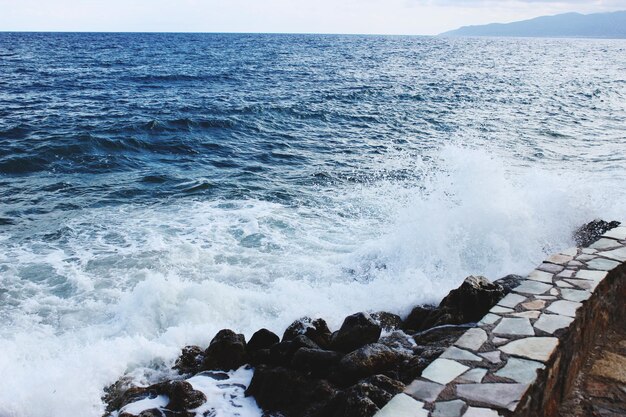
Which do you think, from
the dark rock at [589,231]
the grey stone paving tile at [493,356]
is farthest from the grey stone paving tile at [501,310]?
the dark rock at [589,231]

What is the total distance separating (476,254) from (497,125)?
12324 mm

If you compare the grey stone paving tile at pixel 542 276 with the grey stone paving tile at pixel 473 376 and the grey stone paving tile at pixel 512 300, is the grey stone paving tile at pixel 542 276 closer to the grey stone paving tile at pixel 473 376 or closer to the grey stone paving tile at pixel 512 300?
the grey stone paving tile at pixel 512 300

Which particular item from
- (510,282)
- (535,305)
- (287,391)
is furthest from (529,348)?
(510,282)

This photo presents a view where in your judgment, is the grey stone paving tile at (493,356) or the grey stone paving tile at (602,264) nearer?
the grey stone paving tile at (493,356)

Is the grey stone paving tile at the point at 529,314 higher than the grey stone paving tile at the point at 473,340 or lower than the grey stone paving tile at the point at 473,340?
higher

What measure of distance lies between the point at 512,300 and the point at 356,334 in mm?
1635

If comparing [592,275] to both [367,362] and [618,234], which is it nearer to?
[618,234]

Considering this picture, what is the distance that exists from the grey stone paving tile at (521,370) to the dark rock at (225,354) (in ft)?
9.56

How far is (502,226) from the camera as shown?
8156 mm

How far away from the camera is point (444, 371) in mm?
3295

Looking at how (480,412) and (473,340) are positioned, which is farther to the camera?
(473,340)

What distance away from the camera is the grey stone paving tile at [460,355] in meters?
3.41

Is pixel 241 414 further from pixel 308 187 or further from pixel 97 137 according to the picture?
pixel 97 137

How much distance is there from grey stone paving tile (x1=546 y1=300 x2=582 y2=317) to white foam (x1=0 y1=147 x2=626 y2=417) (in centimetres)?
257
